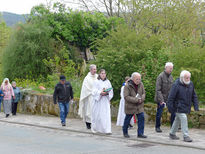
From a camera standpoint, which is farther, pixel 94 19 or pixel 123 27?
pixel 94 19

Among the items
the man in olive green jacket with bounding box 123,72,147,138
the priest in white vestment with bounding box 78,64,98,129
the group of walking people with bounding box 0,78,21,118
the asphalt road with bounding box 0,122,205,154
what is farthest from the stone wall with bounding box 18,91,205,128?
the asphalt road with bounding box 0,122,205,154

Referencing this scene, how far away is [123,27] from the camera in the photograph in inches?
606

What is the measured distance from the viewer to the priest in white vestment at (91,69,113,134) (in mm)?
11414

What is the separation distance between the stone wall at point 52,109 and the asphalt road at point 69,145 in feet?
8.72

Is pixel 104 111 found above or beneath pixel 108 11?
beneath

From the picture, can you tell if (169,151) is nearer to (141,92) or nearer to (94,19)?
(141,92)

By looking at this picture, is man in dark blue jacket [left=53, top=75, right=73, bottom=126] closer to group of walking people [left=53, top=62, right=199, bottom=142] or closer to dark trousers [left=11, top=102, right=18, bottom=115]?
group of walking people [left=53, top=62, right=199, bottom=142]

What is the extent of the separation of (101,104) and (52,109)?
6183 millimetres

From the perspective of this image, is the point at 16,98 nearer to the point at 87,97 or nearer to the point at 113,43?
the point at 113,43

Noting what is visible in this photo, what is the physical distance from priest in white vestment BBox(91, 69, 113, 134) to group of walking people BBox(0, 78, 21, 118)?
7.15 metres

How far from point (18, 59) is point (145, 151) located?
14623 mm

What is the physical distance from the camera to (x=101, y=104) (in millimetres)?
11508

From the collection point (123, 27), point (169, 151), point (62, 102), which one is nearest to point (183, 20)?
point (123, 27)

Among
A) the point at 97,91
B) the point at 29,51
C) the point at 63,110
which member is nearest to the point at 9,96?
the point at 29,51
